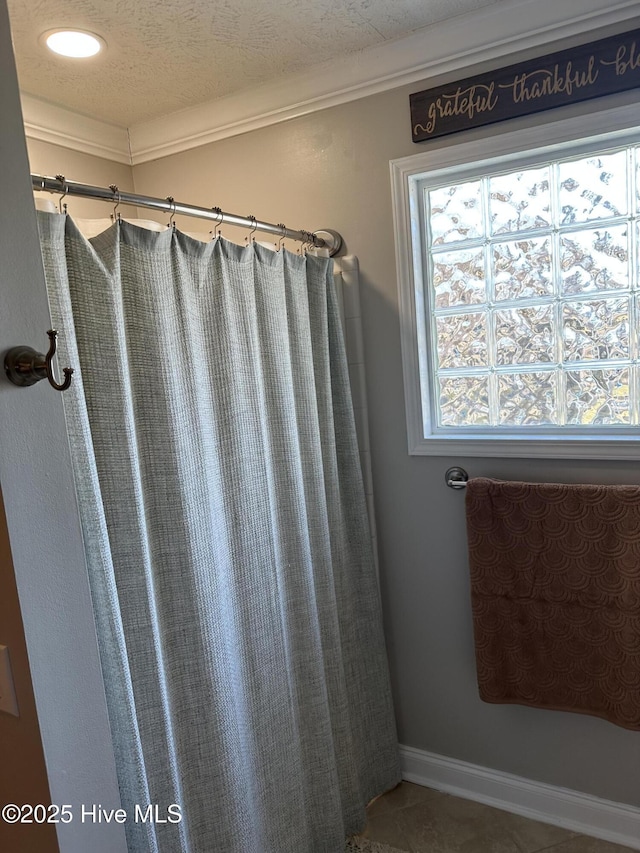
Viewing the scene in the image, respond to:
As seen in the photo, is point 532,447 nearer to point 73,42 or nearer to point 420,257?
point 420,257

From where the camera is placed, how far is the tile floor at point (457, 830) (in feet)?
5.82

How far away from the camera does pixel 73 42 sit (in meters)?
1.62

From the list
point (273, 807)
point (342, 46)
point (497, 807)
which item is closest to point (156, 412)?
point (273, 807)

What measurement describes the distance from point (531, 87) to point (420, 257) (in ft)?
1.69

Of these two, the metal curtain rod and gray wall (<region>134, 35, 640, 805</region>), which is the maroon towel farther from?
the metal curtain rod

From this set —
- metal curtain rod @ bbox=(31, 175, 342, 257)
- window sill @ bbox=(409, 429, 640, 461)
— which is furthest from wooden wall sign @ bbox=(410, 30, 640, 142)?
window sill @ bbox=(409, 429, 640, 461)

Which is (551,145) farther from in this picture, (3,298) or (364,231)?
(3,298)

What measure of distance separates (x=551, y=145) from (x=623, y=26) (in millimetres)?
292

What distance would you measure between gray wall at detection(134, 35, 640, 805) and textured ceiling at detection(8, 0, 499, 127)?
0.19 meters

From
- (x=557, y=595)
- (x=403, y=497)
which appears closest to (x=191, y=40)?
A: (x=403, y=497)

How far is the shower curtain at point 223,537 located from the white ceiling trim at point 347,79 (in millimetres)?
556

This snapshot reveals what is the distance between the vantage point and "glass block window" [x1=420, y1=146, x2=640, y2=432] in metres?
1.66

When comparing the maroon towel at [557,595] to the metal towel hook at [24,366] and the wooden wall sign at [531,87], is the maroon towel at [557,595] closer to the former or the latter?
the wooden wall sign at [531,87]

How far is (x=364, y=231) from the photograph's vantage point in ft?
6.33
